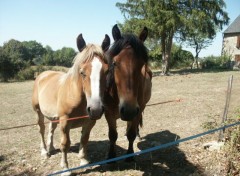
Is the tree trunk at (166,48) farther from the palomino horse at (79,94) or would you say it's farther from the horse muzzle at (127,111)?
the horse muzzle at (127,111)

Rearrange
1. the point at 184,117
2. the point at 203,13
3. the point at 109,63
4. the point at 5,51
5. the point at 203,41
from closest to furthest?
1. the point at 109,63
2. the point at 184,117
3. the point at 203,13
4. the point at 5,51
5. the point at 203,41

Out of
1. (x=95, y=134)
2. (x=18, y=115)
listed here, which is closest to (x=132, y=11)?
(x=18, y=115)

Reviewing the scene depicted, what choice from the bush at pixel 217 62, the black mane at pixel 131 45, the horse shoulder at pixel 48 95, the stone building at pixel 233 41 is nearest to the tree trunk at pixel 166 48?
the bush at pixel 217 62

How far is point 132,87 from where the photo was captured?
3.19m

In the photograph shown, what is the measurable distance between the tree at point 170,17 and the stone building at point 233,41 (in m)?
13.9

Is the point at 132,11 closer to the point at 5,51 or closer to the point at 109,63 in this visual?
the point at 5,51

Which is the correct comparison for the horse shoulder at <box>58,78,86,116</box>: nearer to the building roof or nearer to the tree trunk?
the tree trunk

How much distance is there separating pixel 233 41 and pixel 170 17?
69.7 feet

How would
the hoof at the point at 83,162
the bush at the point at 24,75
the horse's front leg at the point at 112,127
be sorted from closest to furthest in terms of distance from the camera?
the horse's front leg at the point at 112,127, the hoof at the point at 83,162, the bush at the point at 24,75

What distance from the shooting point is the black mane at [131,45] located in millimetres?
3395

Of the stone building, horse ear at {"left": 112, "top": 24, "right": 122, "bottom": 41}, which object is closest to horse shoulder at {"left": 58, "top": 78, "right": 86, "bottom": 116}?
horse ear at {"left": 112, "top": 24, "right": 122, "bottom": 41}

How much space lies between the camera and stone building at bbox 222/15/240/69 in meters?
35.9

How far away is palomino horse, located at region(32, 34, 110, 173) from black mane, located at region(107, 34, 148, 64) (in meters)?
0.18

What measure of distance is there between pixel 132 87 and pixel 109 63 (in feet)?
1.96
